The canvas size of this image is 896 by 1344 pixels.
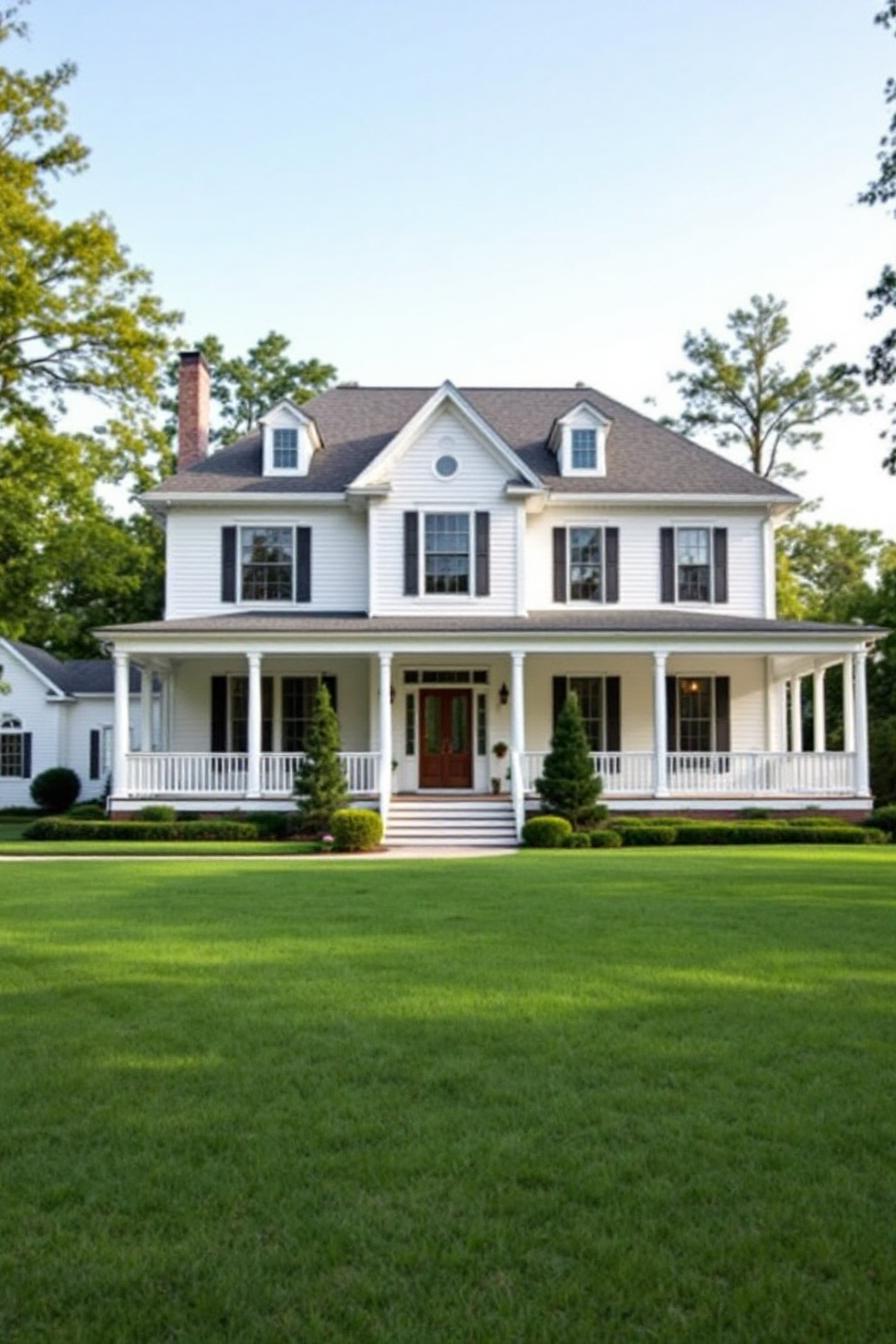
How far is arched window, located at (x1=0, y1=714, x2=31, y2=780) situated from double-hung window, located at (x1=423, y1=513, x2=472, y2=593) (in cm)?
1790

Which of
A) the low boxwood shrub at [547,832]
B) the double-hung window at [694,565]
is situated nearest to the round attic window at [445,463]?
the double-hung window at [694,565]

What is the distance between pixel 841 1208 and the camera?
12.7 feet

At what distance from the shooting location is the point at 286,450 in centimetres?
2708

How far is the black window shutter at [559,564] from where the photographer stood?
26.8 meters

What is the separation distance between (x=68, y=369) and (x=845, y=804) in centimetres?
2026

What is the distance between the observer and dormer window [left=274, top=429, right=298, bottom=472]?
27.0 metres

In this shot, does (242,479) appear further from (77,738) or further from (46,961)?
(46,961)

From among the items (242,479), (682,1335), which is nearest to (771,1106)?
(682,1335)

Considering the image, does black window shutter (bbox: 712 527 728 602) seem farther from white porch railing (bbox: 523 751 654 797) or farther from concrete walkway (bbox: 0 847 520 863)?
concrete walkway (bbox: 0 847 520 863)

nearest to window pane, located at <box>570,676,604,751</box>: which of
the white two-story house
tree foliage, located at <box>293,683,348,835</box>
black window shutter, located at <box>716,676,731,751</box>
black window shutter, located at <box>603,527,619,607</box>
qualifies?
the white two-story house

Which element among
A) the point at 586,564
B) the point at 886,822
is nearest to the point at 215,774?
the point at 586,564

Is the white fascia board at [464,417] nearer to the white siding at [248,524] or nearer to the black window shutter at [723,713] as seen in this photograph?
the white siding at [248,524]

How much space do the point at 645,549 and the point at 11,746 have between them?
21936mm

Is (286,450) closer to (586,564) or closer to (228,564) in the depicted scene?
(228,564)
